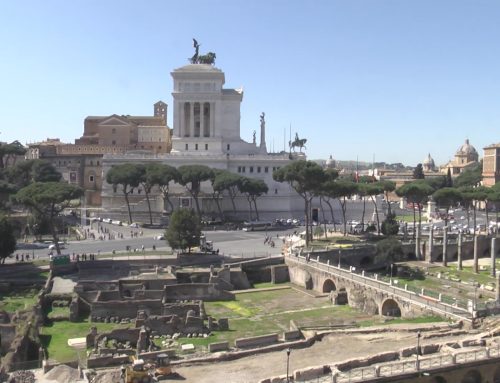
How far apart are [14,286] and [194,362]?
78.4 feet

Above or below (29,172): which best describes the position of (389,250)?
below

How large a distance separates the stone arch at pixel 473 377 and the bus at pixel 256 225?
46.4 meters

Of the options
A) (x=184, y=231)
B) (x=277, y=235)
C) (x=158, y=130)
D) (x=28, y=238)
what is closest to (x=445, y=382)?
(x=184, y=231)

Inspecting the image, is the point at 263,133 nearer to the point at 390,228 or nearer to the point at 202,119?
the point at 202,119

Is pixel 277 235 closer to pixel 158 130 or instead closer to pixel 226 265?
pixel 226 265

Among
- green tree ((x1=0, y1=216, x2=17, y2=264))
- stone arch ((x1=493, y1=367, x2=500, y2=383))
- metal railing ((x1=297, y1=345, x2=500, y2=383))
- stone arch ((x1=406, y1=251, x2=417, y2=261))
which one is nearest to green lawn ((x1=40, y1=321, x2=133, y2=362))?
green tree ((x1=0, y1=216, x2=17, y2=264))

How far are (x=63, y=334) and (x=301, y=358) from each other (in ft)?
49.9

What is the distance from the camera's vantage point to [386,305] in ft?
128

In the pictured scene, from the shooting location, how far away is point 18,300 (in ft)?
133

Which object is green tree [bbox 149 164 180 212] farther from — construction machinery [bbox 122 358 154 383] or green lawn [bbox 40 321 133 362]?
construction machinery [bbox 122 358 154 383]

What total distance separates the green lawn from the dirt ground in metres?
8.51

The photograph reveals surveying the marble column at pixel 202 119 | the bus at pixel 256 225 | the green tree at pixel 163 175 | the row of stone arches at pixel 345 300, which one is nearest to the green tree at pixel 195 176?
the green tree at pixel 163 175

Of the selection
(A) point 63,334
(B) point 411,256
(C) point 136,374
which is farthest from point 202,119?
(C) point 136,374

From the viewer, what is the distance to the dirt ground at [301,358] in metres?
24.2
